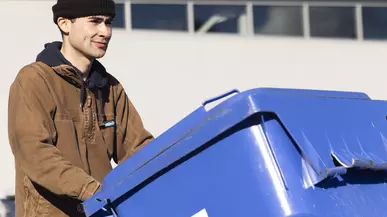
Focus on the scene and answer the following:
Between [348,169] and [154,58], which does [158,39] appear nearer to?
[154,58]

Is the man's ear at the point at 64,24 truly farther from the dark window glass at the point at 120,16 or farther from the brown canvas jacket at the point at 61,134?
the dark window glass at the point at 120,16

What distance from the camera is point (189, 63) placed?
906cm

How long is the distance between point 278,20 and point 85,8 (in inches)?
254

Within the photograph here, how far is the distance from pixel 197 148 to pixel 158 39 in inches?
239

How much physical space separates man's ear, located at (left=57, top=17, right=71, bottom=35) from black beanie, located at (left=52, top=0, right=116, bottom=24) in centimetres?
2

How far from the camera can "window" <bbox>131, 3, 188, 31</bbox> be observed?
893 centimetres

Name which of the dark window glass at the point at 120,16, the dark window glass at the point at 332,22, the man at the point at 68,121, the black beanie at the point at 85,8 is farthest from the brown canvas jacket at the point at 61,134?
the dark window glass at the point at 332,22

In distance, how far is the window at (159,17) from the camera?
29.3 ft

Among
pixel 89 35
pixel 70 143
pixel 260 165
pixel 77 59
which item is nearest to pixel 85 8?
pixel 89 35

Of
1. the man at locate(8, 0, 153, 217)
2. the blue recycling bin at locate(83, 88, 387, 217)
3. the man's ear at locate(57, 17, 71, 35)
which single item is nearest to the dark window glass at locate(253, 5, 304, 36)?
the man at locate(8, 0, 153, 217)

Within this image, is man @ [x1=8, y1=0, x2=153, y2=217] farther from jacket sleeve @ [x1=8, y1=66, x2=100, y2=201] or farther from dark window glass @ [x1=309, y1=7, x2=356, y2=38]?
dark window glass @ [x1=309, y1=7, x2=356, y2=38]

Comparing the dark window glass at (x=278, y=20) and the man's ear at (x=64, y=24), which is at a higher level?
the man's ear at (x=64, y=24)

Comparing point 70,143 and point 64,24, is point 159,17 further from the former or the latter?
point 70,143

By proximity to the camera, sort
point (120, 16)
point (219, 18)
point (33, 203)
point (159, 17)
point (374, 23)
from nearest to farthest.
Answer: point (33, 203), point (120, 16), point (159, 17), point (219, 18), point (374, 23)
